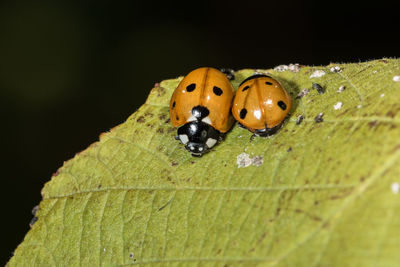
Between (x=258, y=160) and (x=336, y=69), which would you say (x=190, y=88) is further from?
(x=336, y=69)

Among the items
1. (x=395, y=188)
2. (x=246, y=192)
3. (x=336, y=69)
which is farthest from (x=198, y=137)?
(x=395, y=188)

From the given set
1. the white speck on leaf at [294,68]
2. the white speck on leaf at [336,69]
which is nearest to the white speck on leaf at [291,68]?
the white speck on leaf at [294,68]

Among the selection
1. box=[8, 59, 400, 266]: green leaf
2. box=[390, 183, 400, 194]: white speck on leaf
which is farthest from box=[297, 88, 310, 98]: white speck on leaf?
box=[390, 183, 400, 194]: white speck on leaf

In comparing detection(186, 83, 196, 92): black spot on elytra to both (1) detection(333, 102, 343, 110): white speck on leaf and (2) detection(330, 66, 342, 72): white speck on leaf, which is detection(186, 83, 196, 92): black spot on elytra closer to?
(2) detection(330, 66, 342, 72): white speck on leaf

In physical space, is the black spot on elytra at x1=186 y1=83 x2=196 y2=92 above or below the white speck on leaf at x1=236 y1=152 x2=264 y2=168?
above

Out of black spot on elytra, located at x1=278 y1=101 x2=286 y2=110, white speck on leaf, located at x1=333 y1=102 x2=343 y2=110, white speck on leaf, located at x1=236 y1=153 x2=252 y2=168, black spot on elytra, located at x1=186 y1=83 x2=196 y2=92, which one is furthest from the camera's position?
black spot on elytra, located at x1=186 y1=83 x2=196 y2=92

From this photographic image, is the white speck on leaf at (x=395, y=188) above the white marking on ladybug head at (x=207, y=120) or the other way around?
the other way around

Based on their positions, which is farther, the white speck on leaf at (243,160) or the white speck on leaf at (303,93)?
the white speck on leaf at (303,93)

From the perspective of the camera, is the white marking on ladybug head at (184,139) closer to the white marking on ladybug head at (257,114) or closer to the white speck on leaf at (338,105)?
the white marking on ladybug head at (257,114)
